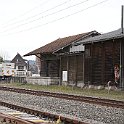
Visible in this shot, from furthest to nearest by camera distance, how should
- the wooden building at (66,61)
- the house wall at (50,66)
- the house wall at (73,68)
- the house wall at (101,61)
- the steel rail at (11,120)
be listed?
the house wall at (50,66) < the wooden building at (66,61) < the house wall at (73,68) < the house wall at (101,61) < the steel rail at (11,120)

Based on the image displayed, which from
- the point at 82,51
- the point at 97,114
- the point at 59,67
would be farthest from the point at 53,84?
the point at 97,114

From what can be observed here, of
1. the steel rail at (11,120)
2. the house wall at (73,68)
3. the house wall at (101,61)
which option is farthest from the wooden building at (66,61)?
the steel rail at (11,120)

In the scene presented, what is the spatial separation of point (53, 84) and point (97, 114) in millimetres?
25354

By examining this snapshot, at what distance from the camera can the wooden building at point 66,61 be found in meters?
34.8

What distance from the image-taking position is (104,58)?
30.2 meters

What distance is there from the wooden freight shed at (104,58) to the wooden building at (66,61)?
1.69 metres

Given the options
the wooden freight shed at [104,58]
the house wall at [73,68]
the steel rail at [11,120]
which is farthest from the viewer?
the house wall at [73,68]

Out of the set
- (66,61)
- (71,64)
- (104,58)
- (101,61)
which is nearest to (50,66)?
(66,61)

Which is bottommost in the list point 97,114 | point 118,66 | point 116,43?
point 97,114

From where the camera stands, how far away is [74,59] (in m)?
35.7

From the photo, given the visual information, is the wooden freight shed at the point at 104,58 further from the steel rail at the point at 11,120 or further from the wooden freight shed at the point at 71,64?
the steel rail at the point at 11,120

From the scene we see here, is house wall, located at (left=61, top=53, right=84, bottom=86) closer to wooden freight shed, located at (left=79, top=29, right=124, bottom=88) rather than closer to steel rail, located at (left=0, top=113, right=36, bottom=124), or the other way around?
wooden freight shed, located at (left=79, top=29, right=124, bottom=88)

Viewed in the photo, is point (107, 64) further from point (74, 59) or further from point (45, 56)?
point (45, 56)

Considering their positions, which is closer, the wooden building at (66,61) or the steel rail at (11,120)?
the steel rail at (11,120)
